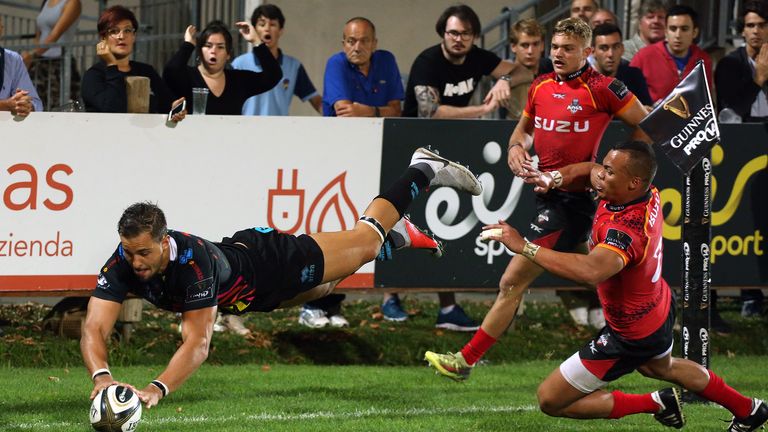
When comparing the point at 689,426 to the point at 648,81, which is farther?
the point at 648,81

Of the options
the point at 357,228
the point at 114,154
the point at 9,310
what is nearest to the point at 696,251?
the point at 357,228

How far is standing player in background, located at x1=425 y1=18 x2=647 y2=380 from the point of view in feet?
32.0

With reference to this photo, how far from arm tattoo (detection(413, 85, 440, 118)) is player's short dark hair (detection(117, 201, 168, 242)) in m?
4.57

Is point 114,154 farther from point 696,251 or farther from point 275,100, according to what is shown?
point 696,251

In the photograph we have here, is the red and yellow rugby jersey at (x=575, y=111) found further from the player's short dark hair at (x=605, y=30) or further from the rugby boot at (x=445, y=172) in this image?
the player's short dark hair at (x=605, y=30)

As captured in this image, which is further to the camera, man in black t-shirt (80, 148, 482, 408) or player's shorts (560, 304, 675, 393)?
player's shorts (560, 304, 675, 393)

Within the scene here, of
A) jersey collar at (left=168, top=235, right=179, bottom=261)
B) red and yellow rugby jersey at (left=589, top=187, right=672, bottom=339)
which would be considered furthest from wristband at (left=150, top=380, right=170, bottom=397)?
red and yellow rugby jersey at (left=589, top=187, right=672, bottom=339)

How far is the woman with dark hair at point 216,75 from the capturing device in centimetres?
→ 1145

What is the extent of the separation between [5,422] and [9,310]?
4.04 meters

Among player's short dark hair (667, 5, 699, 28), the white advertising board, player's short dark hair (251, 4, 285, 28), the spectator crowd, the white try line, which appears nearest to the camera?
the white try line

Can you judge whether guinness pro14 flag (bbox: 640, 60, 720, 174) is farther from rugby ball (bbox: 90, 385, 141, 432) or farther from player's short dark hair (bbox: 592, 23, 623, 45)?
rugby ball (bbox: 90, 385, 141, 432)

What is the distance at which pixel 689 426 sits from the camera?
8.62m

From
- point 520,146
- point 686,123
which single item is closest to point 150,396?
point 686,123

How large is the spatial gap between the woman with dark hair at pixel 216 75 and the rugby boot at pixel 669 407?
4830 mm
